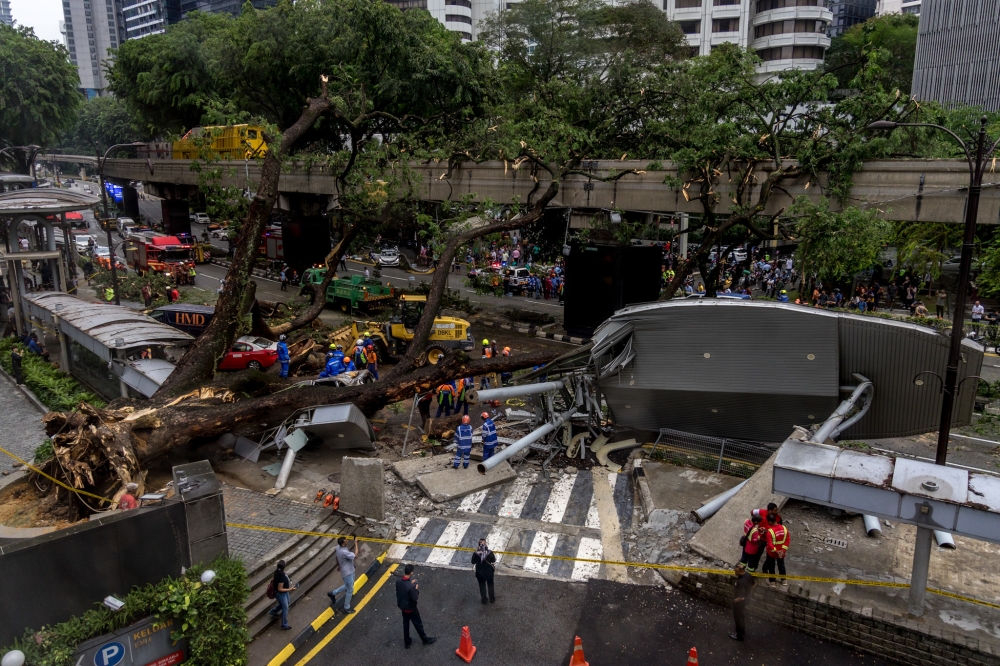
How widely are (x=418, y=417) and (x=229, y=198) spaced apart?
39.7ft

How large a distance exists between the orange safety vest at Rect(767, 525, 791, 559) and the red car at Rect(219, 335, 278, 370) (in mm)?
16242

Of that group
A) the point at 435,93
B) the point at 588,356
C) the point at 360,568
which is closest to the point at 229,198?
the point at 435,93

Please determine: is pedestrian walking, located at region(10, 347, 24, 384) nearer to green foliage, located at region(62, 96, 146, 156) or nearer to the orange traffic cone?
the orange traffic cone

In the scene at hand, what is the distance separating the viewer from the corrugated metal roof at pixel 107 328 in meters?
17.0

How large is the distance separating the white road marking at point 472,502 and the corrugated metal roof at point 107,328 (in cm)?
907

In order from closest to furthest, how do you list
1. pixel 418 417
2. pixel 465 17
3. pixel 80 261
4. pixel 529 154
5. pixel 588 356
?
1. pixel 588 356
2. pixel 418 417
3. pixel 529 154
4. pixel 80 261
5. pixel 465 17

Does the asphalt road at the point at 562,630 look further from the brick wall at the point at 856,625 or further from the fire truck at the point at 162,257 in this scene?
the fire truck at the point at 162,257

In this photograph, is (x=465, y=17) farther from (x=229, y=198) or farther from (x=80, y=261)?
(x=229, y=198)

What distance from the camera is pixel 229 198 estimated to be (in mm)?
24797

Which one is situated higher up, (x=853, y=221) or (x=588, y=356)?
(x=853, y=221)

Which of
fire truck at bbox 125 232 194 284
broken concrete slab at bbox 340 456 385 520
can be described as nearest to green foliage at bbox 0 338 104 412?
broken concrete slab at bbox 340 456 385 520

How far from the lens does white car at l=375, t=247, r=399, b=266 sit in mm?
43719

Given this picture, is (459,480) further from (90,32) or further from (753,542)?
(90,32)

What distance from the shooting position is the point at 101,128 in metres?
88.0
